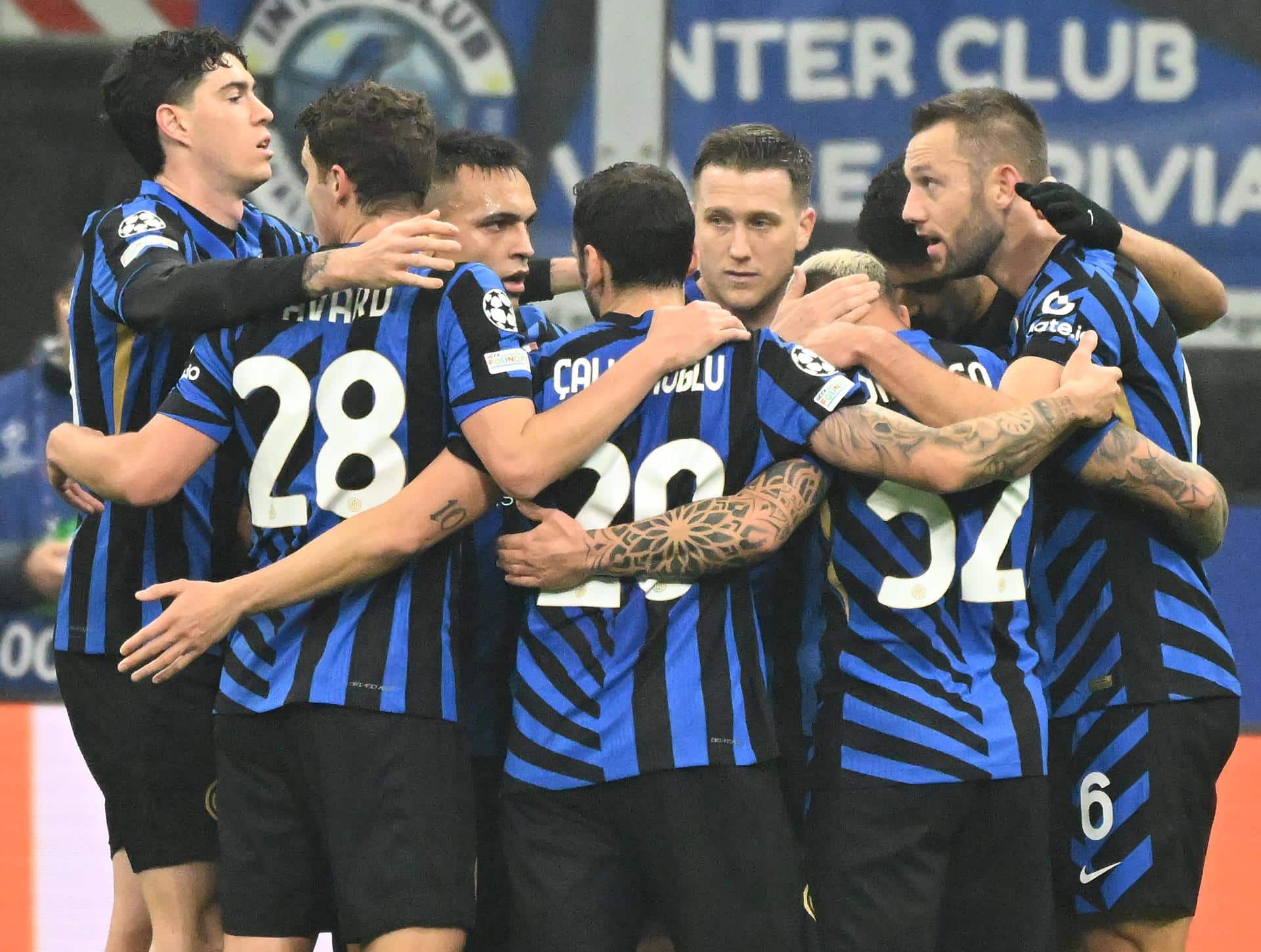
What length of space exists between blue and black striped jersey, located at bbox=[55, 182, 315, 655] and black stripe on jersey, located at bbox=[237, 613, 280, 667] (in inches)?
18.2

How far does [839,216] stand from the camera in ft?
23.8

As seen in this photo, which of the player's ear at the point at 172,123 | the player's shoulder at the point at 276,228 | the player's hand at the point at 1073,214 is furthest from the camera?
the player's shoulder at the point at 276,228

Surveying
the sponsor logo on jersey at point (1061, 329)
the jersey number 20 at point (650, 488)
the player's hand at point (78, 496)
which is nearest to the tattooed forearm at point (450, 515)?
the jersey number 20 at point (650, 488)

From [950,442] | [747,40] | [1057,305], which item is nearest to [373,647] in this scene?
[950,442]

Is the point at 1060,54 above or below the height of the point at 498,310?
above

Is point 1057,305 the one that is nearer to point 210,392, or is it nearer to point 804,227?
point 804,227

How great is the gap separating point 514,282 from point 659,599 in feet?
4.06

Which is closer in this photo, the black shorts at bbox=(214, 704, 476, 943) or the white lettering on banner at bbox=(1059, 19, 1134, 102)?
the black shorts at bbox=(214, 704, 476, 943)

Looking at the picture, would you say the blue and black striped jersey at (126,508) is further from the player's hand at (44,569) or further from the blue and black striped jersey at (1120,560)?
the player's hand at (44,569)

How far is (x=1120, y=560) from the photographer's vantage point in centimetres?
330

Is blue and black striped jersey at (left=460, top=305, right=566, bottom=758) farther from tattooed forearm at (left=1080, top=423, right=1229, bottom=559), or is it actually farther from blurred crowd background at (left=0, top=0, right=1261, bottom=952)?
blurred crowd background at (left=0, top=0, right=1261, bottom=952)

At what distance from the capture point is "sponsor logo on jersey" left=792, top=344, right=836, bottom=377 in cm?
295

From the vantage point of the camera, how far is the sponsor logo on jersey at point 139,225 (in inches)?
132

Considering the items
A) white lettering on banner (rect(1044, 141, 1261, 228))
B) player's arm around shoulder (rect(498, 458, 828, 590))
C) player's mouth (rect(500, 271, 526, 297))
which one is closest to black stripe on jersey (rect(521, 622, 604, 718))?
player's arm around shoulder (rect(498, 458, 828, 590))
